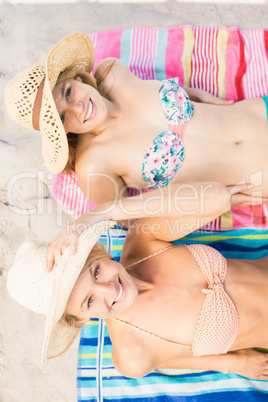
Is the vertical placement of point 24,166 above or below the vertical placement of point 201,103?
below

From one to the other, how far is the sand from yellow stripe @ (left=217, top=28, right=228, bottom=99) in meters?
0.32

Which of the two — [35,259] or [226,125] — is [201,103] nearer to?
[226,125]

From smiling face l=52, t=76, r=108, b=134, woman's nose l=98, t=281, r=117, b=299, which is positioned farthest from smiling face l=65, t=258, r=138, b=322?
smiling face l=52, t=76, r=108, b=134

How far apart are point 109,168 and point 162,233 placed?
55cm

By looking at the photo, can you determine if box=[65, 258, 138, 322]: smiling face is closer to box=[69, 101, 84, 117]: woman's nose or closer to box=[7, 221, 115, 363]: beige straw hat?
box=[7, 221, 115, 363]: beige straw hat

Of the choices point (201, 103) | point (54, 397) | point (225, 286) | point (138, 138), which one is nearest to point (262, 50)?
point (201, 103)

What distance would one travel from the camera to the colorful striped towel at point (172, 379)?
254 centimetres

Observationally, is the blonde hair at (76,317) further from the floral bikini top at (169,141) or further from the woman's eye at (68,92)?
the woman's eye at (68,92)

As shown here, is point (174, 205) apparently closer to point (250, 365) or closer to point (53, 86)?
point (53, 86)

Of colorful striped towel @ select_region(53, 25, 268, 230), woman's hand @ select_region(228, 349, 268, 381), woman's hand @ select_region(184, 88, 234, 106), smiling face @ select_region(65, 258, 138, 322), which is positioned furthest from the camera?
colorful striped towel @ select_region(53, 25, 268, 230)

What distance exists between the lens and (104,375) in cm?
268

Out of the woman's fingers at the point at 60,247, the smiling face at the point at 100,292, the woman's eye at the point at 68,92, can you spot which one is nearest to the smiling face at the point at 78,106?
the woman's eye at the point at 68,92

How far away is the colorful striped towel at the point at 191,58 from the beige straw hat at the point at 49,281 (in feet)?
3.76

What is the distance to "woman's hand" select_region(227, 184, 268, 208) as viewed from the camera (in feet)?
7.76
